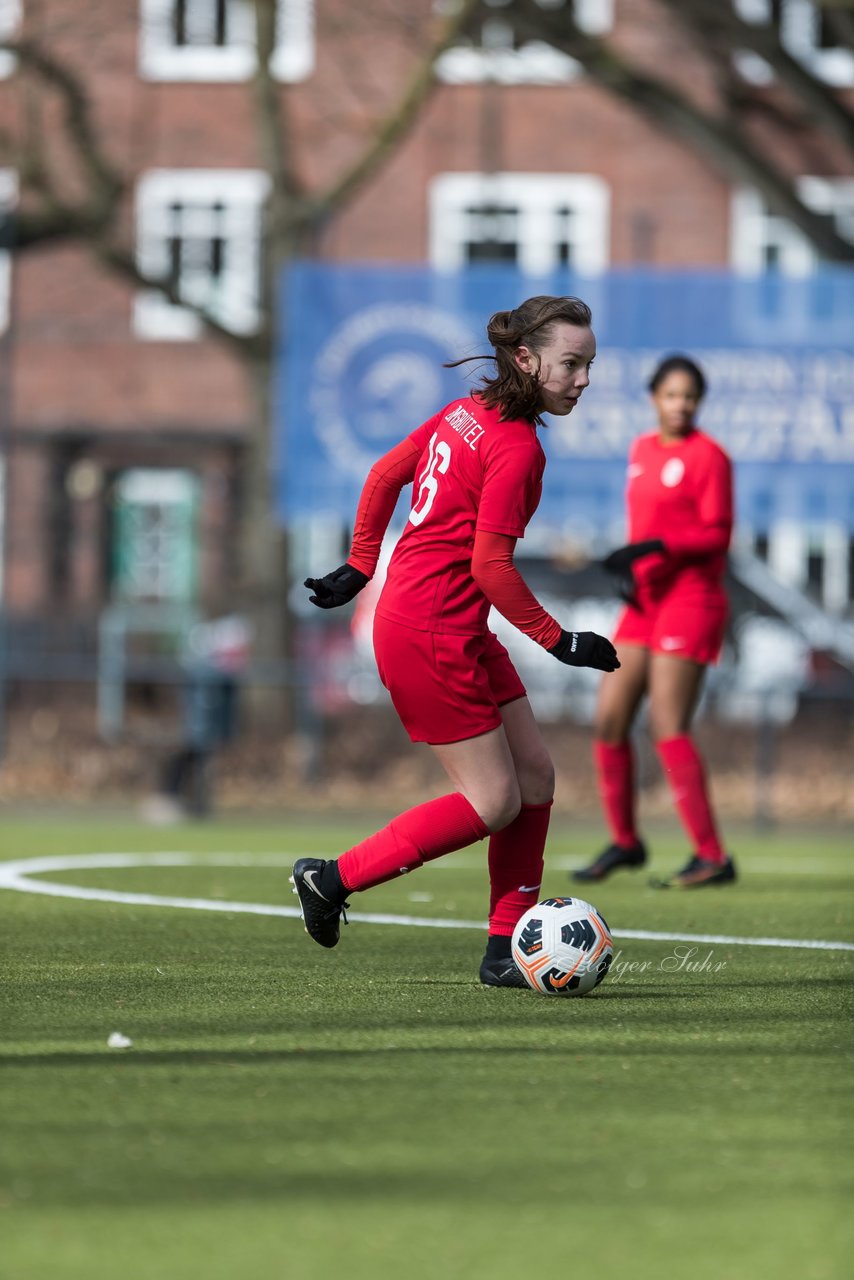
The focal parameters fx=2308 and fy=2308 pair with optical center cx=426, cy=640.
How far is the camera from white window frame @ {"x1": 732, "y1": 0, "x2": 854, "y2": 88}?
28.2 metres

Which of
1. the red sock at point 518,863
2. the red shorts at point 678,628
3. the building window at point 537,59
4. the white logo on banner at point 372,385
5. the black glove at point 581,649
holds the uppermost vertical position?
the building window at point 537,59

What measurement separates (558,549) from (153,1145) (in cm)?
1410

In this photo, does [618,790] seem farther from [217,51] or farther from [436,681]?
[217,51]

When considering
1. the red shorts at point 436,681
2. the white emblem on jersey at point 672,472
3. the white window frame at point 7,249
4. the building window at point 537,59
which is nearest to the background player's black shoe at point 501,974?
the red shorts at point 436,681

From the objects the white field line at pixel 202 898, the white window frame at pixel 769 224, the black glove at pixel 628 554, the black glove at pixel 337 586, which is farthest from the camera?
the white window frame at pixel 769 224

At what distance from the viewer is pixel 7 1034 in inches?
203

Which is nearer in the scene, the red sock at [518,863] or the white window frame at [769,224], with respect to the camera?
the red sock at [518,863]

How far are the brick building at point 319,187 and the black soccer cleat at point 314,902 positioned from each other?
22.0 m

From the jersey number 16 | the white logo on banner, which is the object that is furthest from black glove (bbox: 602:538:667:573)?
the white logo on banner

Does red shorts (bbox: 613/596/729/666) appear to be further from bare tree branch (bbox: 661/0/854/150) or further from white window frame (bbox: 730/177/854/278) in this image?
white window frame (bbox: 730/177/854/278)

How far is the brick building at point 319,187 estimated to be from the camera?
28.8 m

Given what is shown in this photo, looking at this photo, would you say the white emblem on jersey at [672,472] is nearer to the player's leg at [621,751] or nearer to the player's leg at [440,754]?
the player's leg at [621,751]

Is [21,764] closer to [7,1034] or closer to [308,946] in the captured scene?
[308,946]

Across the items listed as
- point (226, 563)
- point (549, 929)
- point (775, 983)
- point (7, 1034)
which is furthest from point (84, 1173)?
point (226, 563)
